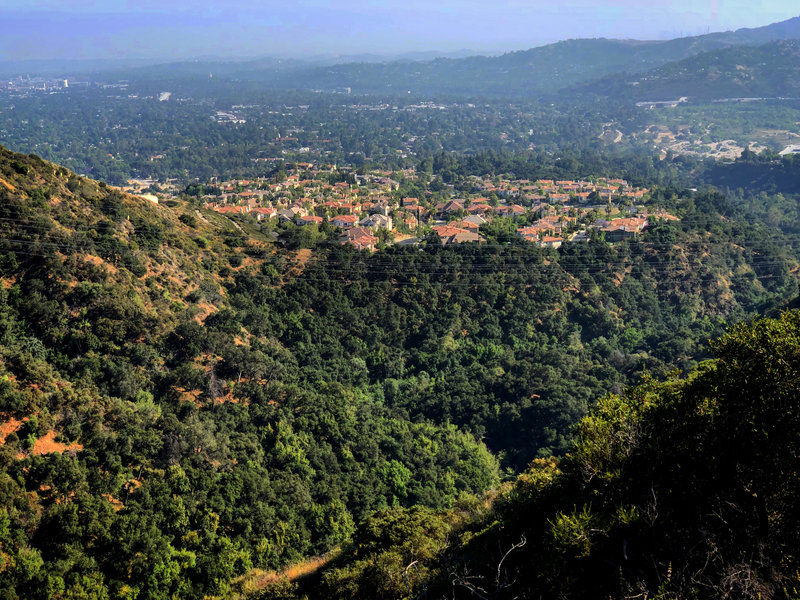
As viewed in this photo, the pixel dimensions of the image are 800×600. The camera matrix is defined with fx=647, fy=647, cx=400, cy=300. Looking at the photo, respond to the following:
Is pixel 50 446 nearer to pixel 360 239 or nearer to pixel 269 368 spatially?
pixel 269 368

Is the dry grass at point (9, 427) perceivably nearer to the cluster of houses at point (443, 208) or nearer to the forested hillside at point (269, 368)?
the forested hillside at point (269, 368)

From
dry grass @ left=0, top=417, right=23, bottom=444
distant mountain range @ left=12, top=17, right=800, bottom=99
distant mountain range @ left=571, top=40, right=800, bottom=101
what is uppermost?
distant mountain range @ left=12, top=17, right=800, bottom=99

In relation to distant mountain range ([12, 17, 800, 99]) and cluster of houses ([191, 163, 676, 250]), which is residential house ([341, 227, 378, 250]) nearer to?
cluster of houses ([191, 163, 676, 250])

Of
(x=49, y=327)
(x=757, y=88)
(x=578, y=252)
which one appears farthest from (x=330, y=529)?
(x=757, y=88)

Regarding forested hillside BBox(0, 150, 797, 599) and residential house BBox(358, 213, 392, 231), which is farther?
residential house BBox(358, 213, 392, 231)

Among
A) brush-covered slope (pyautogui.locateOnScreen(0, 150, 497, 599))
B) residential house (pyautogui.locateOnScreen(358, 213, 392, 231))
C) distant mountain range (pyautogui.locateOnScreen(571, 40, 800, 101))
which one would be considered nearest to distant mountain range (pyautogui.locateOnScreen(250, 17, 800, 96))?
distant mountain range (pyautogui.locateOnScreen(571, 40, 800, 101))

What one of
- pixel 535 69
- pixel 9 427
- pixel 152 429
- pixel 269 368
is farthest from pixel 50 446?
pixel 535 69
